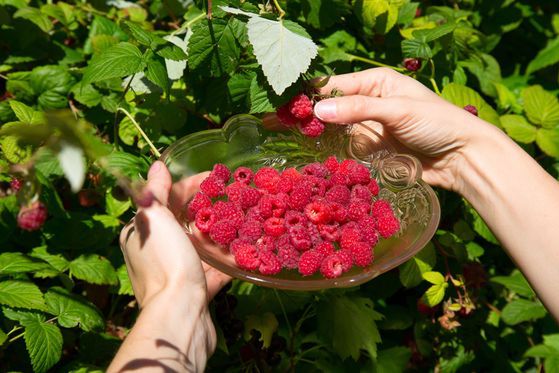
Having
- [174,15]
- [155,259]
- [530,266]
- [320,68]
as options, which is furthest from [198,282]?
[174,15]

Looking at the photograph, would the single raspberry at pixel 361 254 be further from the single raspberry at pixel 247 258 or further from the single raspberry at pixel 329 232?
the single raspberry at pixel 247 258

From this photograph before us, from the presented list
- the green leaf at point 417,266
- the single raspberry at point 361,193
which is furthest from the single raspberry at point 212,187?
the green leaf at point 417,266

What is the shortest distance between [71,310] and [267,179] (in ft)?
1.76

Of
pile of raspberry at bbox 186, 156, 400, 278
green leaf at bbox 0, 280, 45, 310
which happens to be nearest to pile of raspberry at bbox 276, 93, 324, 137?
pile of raspberry at bbox 186, 156, 400, 278

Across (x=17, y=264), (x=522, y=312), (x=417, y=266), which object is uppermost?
(x=17, y=264)

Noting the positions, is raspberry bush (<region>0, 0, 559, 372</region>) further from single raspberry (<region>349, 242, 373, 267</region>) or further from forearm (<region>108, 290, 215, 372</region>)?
forearm (<region>108, 290, 215, 372</region>)

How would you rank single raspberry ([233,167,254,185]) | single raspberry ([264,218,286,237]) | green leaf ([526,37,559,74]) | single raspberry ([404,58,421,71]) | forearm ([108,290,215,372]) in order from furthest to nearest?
green leaf ([526,37,559,74]) < single raspberry ([404,58,421,71]) < single raspberry ([233,167,254,185]) < single raspberry ([264,218,286,237]) < forearm ([108,290,215,372])

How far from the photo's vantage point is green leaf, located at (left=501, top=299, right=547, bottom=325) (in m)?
1.61

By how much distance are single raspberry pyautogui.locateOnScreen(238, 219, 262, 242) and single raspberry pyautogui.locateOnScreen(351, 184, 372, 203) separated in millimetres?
245

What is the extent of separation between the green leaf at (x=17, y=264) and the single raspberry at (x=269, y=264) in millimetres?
492

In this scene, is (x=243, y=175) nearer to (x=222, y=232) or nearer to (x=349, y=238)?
(x=222, y=232)

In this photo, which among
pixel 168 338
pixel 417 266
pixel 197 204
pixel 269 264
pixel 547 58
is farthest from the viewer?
pixel 547 58

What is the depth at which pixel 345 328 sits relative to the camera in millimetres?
1437

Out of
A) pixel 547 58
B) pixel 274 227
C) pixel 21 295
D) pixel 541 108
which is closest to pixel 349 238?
pixel 274 227
